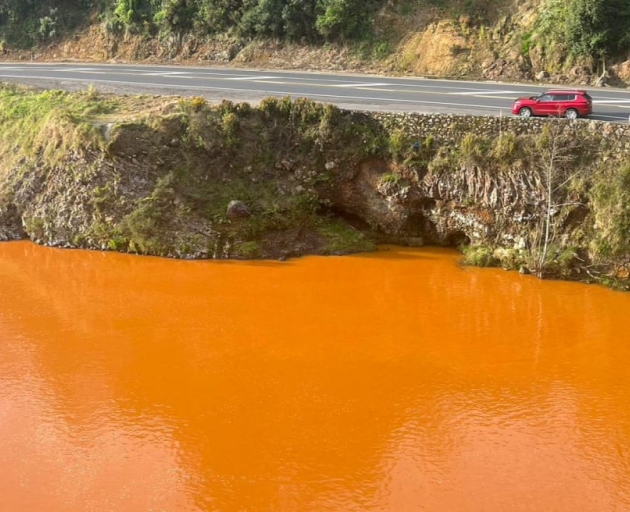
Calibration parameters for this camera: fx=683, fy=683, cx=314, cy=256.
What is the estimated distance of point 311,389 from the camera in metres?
16.0

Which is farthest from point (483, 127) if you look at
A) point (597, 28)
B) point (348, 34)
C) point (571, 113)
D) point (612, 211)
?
point (348, 34)

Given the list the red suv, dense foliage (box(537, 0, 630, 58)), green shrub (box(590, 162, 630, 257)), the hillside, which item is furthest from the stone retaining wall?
dense foliage (box(537, 0, 630, 58))

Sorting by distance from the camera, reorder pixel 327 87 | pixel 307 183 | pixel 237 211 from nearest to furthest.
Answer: pixel 237 211
pixel 307 183
pixel 327 87

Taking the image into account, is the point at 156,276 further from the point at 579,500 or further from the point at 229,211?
the point at 579,500

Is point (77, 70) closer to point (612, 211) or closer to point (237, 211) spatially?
point (237, 211)

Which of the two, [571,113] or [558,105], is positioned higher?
[558,105]

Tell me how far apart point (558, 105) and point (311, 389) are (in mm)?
14333

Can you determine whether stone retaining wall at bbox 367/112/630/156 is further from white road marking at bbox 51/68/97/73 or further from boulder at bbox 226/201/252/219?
white road marking at bbox 51/68/97/73

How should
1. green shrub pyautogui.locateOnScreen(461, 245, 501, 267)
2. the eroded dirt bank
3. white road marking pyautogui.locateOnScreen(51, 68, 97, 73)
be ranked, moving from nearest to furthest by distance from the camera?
1. the eroded dirt bank
2. green shrub pyautogui.locateOnScreen(461, 245, 501, 267)
3. white road marking pyautogui.locateOnScreen(51, 68, 97, 73)

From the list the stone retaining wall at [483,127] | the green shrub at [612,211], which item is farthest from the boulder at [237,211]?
the green shrub at [612,211]

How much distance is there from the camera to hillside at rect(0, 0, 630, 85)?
31.5m

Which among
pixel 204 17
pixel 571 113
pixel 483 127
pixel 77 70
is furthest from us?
pixel 204 17

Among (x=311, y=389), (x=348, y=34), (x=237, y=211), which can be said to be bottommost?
(x=311, y=389)

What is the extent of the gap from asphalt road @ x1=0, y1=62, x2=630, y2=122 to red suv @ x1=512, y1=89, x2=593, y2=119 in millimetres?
632
